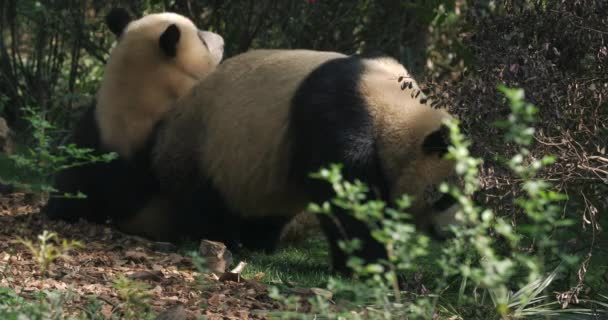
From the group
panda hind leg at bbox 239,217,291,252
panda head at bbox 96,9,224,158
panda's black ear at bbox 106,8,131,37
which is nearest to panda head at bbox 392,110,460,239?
panda hind leg at bbox 239,217,291,252

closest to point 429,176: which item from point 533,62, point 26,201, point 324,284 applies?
point 324,284

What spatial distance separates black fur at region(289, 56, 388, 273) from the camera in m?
5.19

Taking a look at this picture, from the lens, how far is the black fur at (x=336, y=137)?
5.19 meters

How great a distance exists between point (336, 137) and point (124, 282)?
180 centimetres

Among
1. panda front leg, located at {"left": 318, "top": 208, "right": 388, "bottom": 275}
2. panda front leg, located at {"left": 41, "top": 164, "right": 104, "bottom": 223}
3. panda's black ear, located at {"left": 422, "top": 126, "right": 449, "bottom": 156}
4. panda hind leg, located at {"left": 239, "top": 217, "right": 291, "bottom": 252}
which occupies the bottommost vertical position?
panda hind leg, located at {"left": 239, "top": 217, "right": 291, "bottom": 252}

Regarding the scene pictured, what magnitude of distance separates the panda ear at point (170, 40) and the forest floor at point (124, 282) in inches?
49.7

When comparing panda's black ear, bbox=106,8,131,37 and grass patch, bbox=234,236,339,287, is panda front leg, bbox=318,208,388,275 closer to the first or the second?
grass patch, bbox=234,236,339,287

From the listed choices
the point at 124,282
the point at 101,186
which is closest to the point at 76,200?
the point at 101,186

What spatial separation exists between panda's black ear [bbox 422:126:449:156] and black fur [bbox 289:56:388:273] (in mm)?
267

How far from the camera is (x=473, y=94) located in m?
4.41

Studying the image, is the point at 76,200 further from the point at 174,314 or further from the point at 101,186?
the point at 174,314

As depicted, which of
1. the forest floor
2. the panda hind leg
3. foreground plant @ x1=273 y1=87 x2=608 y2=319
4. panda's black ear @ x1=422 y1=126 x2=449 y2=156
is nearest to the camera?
foreground plant @ x1=273 y1=87 x2=608 y2=319

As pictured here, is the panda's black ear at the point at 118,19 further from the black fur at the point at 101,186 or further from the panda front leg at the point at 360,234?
the panda front leg at the point at 360,234

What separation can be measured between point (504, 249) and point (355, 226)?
0.83 meters
